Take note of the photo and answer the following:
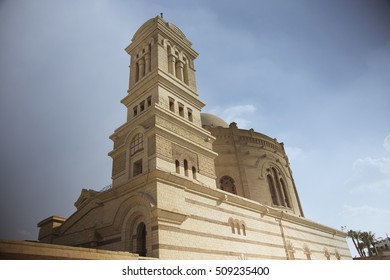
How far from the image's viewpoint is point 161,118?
43.8 feet

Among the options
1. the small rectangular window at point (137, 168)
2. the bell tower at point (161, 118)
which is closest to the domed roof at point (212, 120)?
the bell tower at point (161, 118)

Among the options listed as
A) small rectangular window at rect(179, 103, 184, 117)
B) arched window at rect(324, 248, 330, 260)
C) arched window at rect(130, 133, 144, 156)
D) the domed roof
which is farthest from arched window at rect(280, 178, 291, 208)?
arched window at rect(130, 133, 144, 156)

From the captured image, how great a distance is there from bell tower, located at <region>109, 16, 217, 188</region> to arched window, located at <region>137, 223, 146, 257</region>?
1971mm

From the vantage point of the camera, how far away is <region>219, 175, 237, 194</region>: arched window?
68.6ft

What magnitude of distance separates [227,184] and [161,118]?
10.1 m

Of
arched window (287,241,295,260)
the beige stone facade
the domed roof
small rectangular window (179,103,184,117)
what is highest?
the domed roof

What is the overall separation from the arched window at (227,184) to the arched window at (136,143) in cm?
960

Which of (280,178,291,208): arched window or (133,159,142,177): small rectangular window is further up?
(280,178,291,208): arched window

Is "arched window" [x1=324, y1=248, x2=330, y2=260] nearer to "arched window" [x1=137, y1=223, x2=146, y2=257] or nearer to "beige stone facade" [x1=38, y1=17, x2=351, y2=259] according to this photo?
"beige stone facade" [x1=38, y1=17, x2=351, y2=259]

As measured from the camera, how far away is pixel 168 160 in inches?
491

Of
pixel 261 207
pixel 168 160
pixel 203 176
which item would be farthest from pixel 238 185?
pixel 168 160

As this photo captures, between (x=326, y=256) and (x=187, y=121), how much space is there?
15.6 meters

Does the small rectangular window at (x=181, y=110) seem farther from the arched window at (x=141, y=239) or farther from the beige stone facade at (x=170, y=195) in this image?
the arched window at (x=141, y=239)
